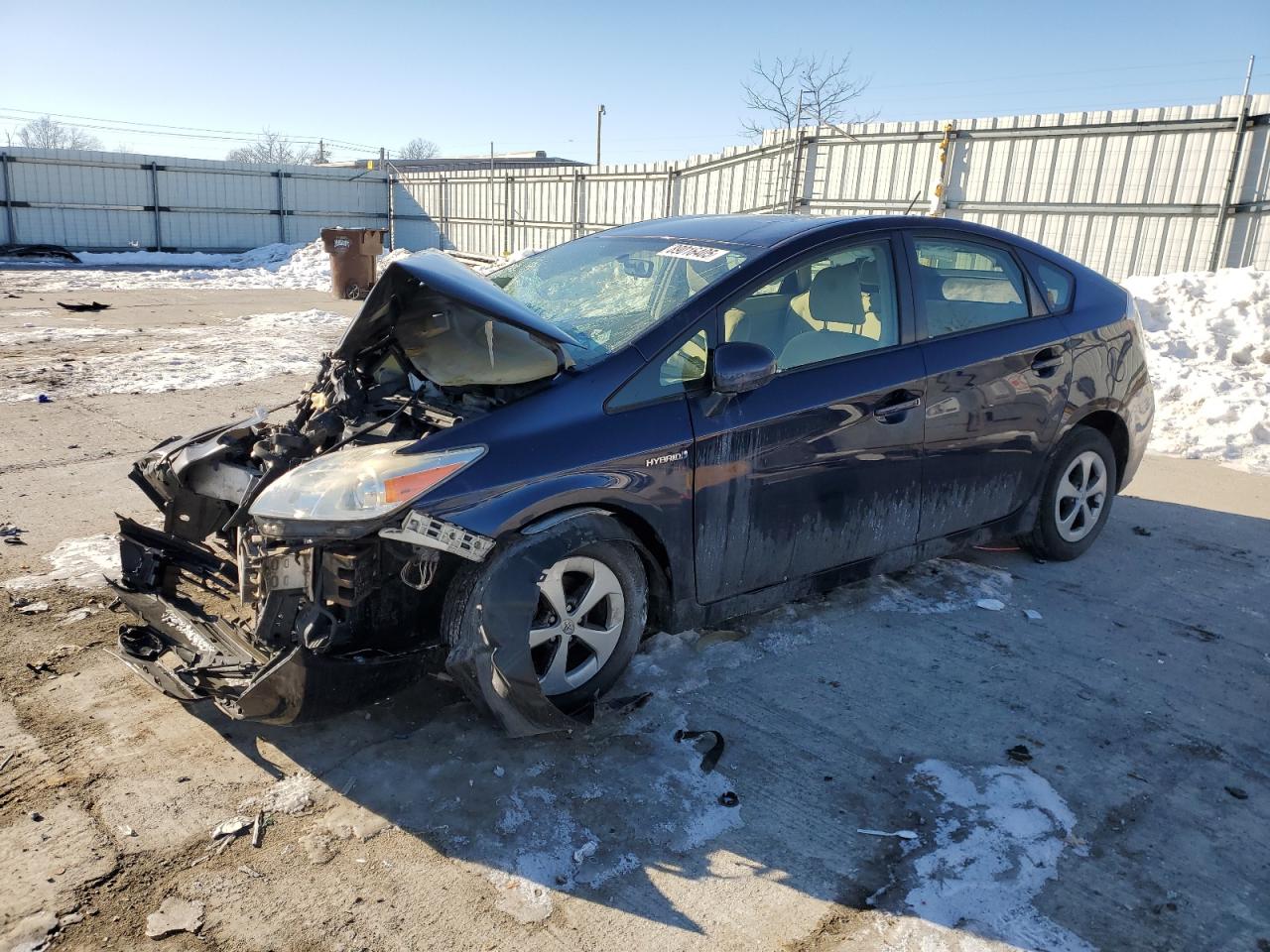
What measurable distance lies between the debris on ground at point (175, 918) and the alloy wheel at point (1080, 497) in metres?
4.32

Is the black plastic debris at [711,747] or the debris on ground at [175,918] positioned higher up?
the black plastic debris at [711,747]

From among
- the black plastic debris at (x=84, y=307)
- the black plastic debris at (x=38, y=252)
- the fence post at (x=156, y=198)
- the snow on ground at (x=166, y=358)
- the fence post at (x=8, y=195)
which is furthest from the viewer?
the fence post at (x=156, y=198)

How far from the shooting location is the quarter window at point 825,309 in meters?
3.75

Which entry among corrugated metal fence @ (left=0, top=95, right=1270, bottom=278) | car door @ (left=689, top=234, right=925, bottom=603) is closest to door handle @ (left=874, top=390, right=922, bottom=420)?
car door @ (left=689, top=234, right=925, bottom=603)

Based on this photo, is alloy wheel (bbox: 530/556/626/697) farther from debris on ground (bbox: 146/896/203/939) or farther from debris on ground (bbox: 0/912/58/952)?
debris on ground (bbox: 0/912/58/952)

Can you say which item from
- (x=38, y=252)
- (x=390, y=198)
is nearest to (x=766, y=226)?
(x=38, y=252)

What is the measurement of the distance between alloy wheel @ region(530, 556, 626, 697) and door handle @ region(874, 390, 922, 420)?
1411 millimetres

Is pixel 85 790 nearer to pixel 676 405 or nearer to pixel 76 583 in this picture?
pixel 76 583

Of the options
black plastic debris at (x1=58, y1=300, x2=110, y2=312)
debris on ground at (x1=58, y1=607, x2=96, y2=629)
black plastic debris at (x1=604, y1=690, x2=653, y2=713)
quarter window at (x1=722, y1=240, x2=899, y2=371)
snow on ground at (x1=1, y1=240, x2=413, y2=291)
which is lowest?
debris on ground at (x1=58, y1=607, x2=96, y2=629)

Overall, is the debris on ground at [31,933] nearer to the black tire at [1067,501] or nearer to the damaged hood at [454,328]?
the damaged hood at [454,328]

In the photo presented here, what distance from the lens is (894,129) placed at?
15219 millimetres

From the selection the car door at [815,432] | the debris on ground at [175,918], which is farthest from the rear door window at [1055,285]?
the debris on ground at [175,918]

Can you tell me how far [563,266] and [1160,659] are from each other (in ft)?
10.7

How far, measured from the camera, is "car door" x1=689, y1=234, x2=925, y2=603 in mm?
3551
